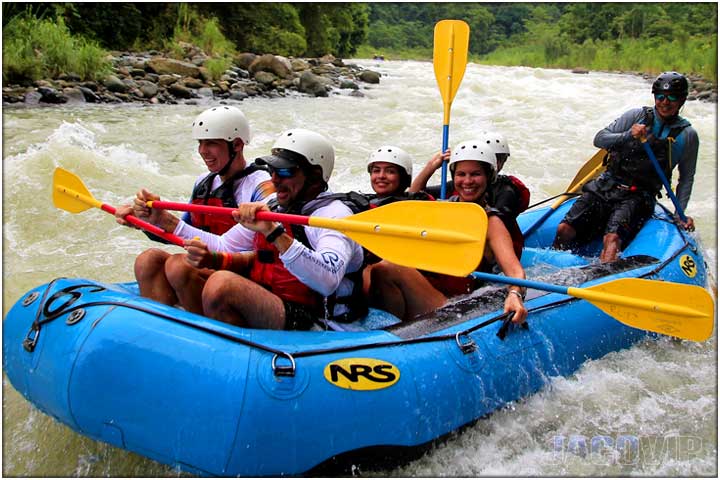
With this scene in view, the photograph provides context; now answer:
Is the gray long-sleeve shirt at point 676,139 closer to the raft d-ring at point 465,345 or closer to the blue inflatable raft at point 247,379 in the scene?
the blue inflatable raft at point 247,379

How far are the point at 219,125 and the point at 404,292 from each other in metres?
1.18

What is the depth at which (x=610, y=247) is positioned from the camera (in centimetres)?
437

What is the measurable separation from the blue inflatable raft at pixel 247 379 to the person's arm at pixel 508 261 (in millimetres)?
83

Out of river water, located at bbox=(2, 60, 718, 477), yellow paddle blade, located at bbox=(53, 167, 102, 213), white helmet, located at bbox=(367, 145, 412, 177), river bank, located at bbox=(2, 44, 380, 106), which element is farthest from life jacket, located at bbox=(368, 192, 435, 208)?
river bank, located at bbox=(2, 44, 380, 106)

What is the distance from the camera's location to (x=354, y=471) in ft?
8.58

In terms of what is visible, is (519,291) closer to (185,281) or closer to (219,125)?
(185,281)

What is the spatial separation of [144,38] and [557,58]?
16739mm

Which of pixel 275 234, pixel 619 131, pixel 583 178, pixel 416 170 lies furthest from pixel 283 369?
pixel 416 170

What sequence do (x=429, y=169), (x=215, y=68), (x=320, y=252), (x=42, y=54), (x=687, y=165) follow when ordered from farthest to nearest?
(x=215, y=68) < (x=42, y=54) < (x=687, y=165) < (x=429, y=169) < (x=320, y=252)

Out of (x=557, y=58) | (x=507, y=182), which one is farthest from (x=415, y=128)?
(x=557, y=58)

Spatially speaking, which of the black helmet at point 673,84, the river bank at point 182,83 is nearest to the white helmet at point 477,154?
the black helmet at point 673,84

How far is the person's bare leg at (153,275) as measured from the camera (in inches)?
115

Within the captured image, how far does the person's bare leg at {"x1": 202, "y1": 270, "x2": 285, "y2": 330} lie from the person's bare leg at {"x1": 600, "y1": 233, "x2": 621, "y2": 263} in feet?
8.19

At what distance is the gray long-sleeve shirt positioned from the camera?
175 inches
